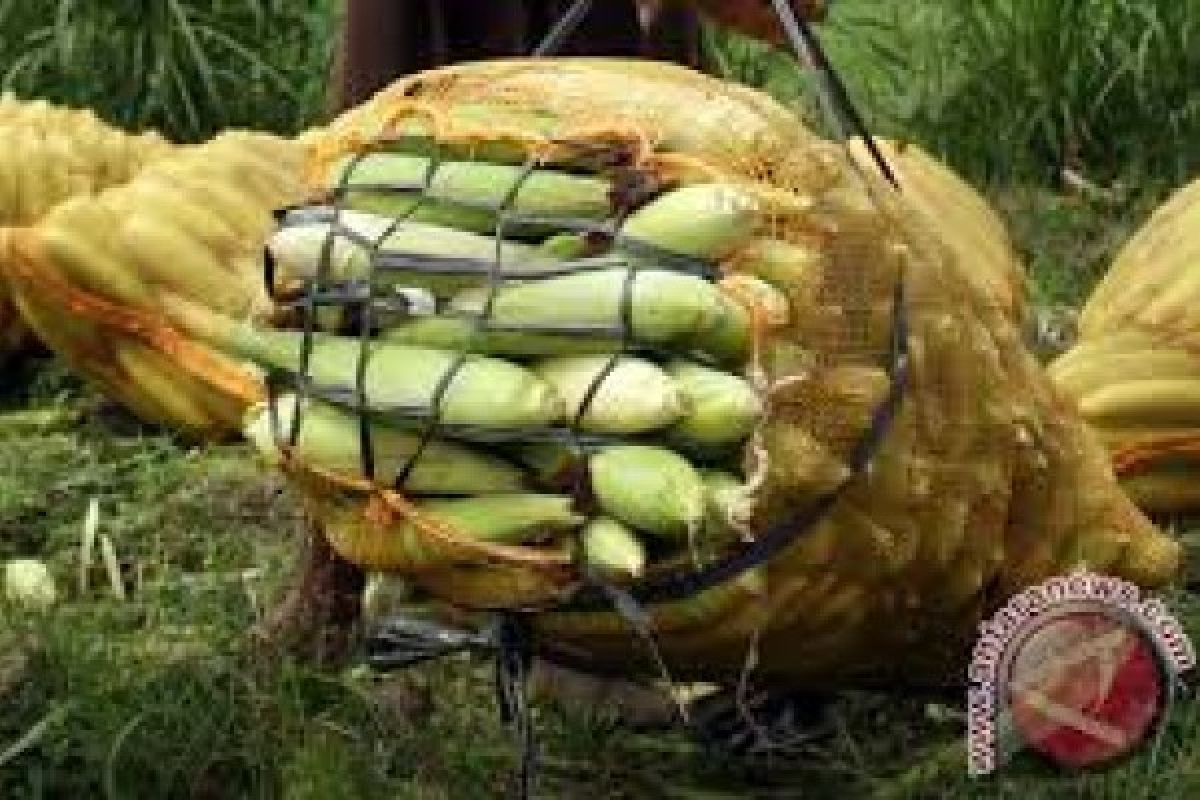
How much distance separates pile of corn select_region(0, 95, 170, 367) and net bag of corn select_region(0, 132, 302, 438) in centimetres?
24

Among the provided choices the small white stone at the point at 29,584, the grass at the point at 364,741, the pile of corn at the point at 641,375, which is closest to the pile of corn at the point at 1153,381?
the grass at the point at 364,741

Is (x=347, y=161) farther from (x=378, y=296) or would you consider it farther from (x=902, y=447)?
(x=902, y=447)

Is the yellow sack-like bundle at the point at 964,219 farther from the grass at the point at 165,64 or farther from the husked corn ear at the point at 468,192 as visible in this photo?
the grass at the point at 165,64

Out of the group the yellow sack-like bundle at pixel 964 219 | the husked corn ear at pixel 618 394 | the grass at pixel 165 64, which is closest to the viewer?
the husked corn ear at pixel 618 394

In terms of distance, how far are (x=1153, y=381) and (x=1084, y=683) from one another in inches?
68.6

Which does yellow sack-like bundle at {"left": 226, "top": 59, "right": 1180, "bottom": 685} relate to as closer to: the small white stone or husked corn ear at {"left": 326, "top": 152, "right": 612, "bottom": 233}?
husked corn ear at {"left": 326, "top": 152, "right": 612, "bottom": 233}

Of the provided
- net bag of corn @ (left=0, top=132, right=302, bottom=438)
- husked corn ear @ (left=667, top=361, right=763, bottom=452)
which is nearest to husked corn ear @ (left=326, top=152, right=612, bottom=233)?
husked corn ear @ (left=667, top=361, right=763, bottom=452)

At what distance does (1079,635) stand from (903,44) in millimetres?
4708

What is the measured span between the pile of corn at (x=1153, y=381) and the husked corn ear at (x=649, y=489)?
6.80 feet

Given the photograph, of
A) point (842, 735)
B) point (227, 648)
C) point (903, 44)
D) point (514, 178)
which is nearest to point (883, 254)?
point (514, 178)

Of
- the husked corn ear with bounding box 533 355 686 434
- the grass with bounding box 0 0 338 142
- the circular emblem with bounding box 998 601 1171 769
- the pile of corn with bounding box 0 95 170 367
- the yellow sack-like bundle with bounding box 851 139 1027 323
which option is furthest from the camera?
the grass with bounding box 0 0 338 142

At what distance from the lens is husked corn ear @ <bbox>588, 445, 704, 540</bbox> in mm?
3070

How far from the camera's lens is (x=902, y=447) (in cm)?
339

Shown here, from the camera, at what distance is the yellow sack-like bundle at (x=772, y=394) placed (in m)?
3.18
